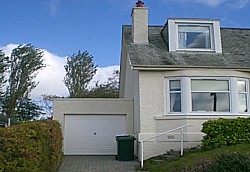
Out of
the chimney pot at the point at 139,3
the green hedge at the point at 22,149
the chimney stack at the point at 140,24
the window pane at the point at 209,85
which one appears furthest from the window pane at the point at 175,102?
the green hedge at the point at 22,149

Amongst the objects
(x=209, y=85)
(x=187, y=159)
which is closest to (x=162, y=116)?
(x=209, y=85)

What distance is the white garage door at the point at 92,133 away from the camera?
17.0 meters

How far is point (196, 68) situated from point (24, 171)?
9.64 metres

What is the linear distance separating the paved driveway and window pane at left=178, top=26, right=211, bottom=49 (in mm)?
6372

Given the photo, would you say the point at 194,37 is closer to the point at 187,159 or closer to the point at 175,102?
the point at 175,102

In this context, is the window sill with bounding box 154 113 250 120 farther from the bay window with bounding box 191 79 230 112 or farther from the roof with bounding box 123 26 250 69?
the roof with bounding box 123 26 250 69

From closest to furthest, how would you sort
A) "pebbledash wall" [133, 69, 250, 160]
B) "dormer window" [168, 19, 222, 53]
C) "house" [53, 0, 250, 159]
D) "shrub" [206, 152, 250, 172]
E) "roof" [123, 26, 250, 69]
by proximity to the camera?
"shrub" [206, 152, 250, 172] → "pebbledash wall" [133, 69, 250, 160] → "house" [53, 0, 250, 159] → "roof" [123, 26, 250, 69] → "dormer window" [168, 19, 222, 53]

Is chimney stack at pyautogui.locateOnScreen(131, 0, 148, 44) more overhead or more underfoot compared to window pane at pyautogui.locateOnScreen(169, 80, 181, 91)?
more overhead

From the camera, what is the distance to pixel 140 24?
55.9ft

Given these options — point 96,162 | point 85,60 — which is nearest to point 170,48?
point 96,162

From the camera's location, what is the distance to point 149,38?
17453 millimetres

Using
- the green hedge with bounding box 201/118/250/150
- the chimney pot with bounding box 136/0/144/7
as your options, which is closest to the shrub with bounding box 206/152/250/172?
the green hedge with bounding box 201/118/250/150

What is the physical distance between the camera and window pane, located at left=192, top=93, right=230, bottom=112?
47.9 feet

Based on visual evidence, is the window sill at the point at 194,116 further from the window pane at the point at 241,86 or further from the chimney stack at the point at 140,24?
the chimney stack at the point at 140,24
